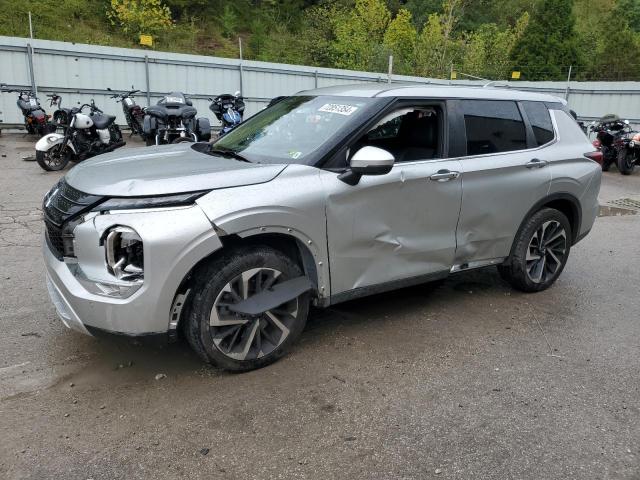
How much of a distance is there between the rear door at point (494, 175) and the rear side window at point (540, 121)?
0.23ft

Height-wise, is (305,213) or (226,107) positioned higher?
(226,107)

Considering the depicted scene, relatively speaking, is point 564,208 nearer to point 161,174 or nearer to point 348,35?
point 161,174

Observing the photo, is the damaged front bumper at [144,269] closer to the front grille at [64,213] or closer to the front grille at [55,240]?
the front grille at [64,213]

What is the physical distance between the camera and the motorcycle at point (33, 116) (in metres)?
12.8

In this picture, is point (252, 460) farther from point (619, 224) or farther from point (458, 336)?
point (619, 224)

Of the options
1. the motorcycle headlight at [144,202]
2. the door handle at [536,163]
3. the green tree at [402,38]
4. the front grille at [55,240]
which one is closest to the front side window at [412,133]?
the door handle at [536,163]

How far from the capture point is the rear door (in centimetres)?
436

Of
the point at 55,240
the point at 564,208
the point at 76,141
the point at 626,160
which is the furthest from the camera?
the point at 626,160

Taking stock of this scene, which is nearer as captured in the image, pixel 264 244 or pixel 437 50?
pixel 264 244

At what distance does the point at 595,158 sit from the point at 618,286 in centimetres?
130

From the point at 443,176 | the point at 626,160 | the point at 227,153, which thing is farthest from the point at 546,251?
the point at 626,160

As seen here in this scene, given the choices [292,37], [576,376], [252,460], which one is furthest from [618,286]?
[292,37]

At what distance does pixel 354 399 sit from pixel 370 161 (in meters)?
1.43

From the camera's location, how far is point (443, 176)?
4.11m
